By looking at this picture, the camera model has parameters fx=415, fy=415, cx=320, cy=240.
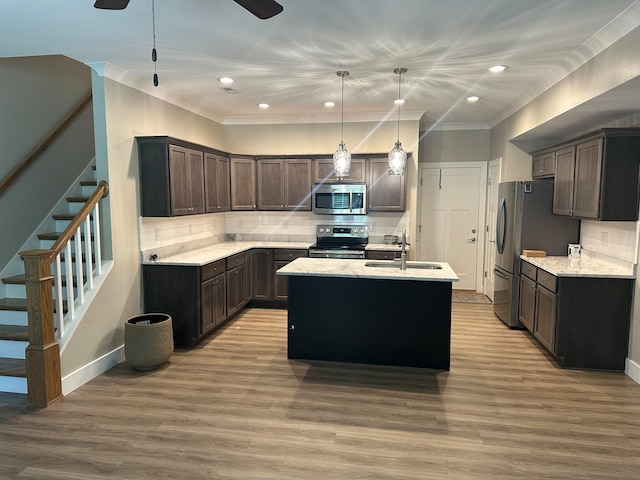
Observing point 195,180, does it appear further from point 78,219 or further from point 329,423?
point 329,423

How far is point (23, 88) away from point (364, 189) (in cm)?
407

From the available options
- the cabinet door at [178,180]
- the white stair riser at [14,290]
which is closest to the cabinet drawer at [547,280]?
the cabinet door at [178,180]

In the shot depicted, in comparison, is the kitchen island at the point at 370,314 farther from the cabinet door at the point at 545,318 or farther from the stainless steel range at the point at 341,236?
the stainless steel range at the point at 341,236

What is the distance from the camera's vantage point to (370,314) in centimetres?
385

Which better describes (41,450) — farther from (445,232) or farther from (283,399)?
(445,232)

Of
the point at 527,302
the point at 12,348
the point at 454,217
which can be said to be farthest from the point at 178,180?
the point at 454,217

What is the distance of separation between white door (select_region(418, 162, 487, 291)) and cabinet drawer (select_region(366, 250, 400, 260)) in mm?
1393

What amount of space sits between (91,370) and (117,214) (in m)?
1.43

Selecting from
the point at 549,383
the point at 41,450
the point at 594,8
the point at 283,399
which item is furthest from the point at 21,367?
the point at 594,8

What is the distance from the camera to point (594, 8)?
2.63m

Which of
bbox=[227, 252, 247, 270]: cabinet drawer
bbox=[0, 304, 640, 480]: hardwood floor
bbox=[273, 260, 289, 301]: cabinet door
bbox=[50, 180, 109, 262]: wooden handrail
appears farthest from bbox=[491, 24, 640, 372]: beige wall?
bbox=[50, 180, 109, 262]: wooden handrail

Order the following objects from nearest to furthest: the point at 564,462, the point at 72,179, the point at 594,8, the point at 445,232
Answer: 1. the point at 564,462
2. the point at 594,8
3. the point at 72,179
4. the point at 445,232

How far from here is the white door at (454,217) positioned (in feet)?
21.9

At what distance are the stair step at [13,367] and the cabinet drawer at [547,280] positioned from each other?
4.63 metres
